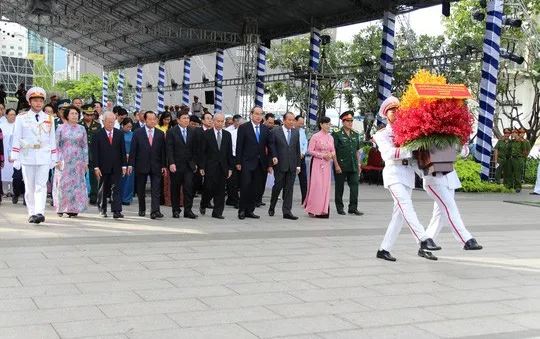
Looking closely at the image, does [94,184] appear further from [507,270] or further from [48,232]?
[507,270]

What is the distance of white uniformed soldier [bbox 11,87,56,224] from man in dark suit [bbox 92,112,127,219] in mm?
902

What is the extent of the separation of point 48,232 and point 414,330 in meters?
5.39

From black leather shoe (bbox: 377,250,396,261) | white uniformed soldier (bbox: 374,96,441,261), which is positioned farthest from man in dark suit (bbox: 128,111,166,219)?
white uniformed soldier (bbox: 374,96,441,261)

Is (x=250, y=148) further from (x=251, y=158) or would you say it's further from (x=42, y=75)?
(x=42, y=75)

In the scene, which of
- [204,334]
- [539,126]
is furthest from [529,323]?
[539,126]

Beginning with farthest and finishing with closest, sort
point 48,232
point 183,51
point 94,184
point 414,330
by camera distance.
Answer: point 183,51 → point 94,184 → point 48,232 → point 414,330

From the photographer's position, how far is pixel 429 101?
23.2ft

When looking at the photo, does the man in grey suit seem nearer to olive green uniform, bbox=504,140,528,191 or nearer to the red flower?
the red flower

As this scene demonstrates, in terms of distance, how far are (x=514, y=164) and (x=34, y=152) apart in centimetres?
1400

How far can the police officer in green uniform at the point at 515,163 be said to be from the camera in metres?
19.3

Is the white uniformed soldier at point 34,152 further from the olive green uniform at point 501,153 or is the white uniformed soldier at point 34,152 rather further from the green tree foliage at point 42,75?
the green tree foliage at point 42,75

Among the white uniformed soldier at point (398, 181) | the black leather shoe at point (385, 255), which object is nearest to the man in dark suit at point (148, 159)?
the black leather shoe at point (385, 255)

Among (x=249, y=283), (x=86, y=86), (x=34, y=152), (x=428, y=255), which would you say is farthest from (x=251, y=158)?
(x=86, y=86)

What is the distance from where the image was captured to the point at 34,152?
9.48 meters
